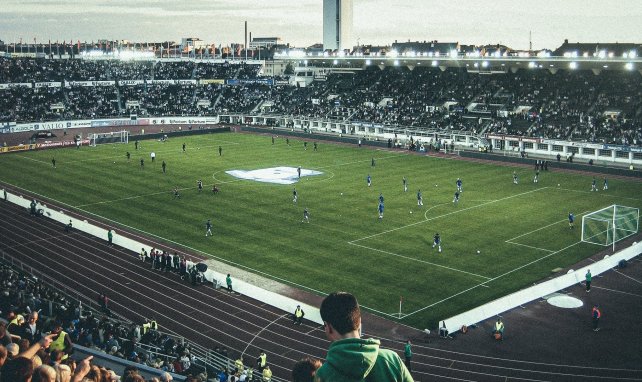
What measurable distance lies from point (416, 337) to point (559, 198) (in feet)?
94.6

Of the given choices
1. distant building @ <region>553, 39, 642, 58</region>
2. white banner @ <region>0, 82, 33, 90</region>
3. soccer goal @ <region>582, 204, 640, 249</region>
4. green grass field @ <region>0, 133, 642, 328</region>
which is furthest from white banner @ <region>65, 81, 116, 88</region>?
soccer goal @ <region>582, 204, 640, 249</region>

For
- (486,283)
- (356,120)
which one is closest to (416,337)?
(486,283)

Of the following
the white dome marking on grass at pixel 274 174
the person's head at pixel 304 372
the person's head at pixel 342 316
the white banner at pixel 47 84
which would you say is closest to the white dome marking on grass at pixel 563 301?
the person's head at pixel 304 372

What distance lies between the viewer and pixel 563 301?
29438 millimetres

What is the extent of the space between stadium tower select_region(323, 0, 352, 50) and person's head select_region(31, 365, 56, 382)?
183583mm

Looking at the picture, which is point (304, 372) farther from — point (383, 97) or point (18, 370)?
point (383, 97)

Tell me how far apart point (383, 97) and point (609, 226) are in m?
64.6

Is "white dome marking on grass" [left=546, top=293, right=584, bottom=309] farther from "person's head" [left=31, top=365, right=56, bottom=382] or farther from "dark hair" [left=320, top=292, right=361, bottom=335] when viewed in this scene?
"dark hair" [left=320, top=292, right=361, bottom=335]

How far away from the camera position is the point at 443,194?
52.0 m

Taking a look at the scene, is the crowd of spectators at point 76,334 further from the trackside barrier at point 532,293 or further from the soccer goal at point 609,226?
the soccer goal at point 609,226

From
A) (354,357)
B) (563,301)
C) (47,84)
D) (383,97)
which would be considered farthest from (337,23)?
(354,357)

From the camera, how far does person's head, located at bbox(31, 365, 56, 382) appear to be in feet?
21.7

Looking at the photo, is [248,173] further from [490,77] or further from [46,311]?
→ [490,77]

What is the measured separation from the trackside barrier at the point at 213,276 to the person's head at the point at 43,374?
14.0 metres
